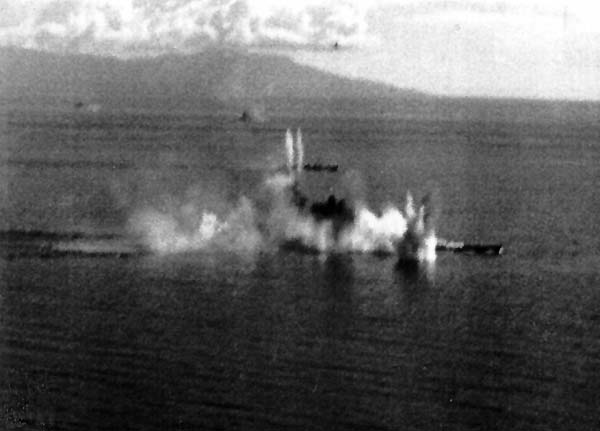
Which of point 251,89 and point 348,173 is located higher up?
point 251,89

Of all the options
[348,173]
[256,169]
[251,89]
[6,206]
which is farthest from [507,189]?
[6,206]

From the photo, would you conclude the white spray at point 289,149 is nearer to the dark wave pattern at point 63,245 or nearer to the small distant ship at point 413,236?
the small distant ship at point 413,236

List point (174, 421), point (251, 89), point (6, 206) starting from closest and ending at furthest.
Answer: point (174, 421) → point (6, 206) → point (251, 89)

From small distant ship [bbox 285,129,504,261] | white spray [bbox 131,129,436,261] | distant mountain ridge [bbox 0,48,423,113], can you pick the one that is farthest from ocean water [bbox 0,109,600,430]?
distant mountain ridge [bbox 0,48,423,113]

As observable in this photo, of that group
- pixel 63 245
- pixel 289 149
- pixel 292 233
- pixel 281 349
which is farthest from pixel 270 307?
pixel 289 149

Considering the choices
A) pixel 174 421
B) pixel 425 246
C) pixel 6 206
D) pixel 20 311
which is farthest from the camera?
pixel 6 206

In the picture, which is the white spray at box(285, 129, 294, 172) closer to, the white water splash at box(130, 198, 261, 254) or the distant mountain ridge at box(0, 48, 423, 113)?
the distant mountain ridge at box(0, 48, 423, 113)

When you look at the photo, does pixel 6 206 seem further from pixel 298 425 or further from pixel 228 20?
pixel 298 425
